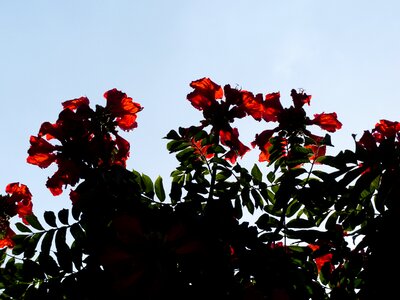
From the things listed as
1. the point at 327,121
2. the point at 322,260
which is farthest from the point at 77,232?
the point at 327,121

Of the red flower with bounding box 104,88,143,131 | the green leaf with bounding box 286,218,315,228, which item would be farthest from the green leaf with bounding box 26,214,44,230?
the green leaf with bounding box 286,218,315,228

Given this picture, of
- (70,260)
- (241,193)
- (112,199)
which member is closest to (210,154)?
(241,193)

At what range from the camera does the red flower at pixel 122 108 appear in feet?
11.2

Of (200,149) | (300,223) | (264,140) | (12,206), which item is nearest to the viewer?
(300,223)

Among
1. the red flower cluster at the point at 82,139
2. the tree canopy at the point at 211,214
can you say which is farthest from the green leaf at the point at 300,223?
the red flower cluster at the point at 82,139

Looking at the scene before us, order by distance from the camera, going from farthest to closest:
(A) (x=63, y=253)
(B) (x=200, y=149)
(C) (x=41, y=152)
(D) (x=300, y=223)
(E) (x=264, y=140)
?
(B) (x=200, y=149) → (E) (x=264, y=140) → (C) (x=41, y=152) → (D) (x=300, y=223) → (A) (x=63, y=253)

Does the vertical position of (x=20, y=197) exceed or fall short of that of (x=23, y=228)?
it exceeds it

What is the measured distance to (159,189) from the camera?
332 cm

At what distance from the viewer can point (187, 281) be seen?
8.61 ft

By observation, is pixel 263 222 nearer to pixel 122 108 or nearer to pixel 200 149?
pixel 200 149

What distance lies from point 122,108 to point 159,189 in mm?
628

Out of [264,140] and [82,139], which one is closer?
[82,139]

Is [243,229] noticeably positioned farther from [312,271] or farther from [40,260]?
[40,260]

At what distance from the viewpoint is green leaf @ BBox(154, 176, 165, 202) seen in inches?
130
